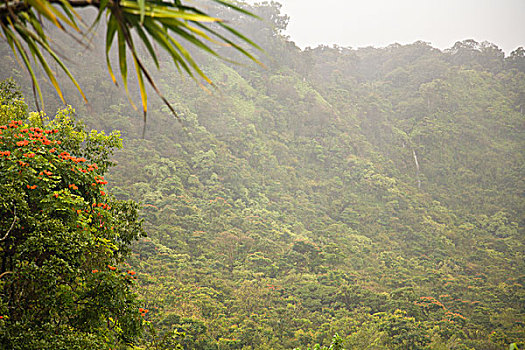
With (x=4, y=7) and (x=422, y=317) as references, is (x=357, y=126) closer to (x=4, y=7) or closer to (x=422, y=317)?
(x=422, y=317)

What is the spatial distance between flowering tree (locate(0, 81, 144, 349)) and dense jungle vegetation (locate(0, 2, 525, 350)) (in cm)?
4

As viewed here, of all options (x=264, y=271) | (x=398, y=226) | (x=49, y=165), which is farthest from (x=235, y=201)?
(x=49, y=165)

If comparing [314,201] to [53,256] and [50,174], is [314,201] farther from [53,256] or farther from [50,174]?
[53,256]

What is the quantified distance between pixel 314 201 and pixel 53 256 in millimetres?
14376

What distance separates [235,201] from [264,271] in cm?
436

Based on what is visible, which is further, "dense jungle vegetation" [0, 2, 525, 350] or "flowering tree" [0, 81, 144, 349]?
"dense jungle vegetation" [0, 2, 525, 350]

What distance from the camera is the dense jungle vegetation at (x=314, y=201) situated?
25.5 ft

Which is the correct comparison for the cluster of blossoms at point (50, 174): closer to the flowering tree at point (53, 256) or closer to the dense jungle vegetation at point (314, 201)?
the flowering tree at point (53, 256)

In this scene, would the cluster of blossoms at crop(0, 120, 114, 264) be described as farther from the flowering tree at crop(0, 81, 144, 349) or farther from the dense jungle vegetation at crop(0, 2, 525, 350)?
the dense jungle vegetation at crop(0, 2, 525, 350)

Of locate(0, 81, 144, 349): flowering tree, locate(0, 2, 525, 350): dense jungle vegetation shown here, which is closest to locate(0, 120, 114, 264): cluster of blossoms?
locate(0, 81, 144, 349): flowering tree

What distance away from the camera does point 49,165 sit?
3732mm

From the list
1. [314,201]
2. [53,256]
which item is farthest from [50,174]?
[314,201]

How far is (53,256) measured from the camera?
3.24 m

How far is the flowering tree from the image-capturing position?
315cm
